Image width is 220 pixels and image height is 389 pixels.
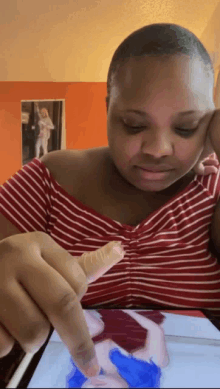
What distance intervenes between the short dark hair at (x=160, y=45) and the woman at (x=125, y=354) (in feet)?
0.86

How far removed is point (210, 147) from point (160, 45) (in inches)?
5.3

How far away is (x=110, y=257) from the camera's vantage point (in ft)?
0.63

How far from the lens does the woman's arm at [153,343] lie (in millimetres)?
279

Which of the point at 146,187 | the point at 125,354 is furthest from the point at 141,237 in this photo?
the point at 125,354

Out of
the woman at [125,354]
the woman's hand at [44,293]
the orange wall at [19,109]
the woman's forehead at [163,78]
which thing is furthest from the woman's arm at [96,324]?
the orange wall at [19,109]

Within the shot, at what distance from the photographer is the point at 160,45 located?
39cm

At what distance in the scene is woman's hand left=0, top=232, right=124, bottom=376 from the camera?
0.18 m

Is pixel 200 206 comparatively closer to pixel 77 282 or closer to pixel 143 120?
pixel 143 120

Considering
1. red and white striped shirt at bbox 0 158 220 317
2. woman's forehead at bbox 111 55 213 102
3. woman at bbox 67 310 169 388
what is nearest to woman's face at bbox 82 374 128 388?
woman at bbox 67 310 169 388

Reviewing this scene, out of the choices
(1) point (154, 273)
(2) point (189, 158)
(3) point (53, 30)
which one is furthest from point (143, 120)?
(3) point (53, 30)

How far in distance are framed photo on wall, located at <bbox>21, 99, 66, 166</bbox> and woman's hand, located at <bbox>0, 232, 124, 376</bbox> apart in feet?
1.72

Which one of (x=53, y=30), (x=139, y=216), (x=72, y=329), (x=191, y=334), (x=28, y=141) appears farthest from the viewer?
(x=28, y=141)

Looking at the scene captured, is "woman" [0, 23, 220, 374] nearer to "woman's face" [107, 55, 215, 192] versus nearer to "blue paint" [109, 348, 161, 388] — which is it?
"woman's face" [107, 55, 215, 192]

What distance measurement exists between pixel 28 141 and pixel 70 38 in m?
0.21
